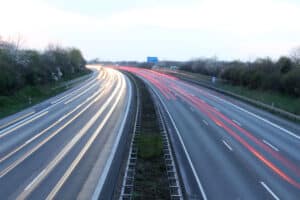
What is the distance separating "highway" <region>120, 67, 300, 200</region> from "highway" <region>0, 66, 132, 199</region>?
159 inches

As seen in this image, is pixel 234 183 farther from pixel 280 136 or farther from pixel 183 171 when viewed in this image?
pixel 280 136

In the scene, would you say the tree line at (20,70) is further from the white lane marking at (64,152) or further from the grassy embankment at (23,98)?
the white lane marking at (64,152)

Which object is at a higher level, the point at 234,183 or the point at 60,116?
the point at 234,183

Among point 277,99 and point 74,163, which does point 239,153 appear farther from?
point 277,99

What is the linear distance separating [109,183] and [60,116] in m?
18.7

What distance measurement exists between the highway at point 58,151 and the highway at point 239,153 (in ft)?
13.2

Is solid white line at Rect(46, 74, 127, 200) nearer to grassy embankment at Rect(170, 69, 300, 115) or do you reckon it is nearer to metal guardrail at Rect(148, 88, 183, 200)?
metal guardrail at Rect(148, 88, 183, 200)

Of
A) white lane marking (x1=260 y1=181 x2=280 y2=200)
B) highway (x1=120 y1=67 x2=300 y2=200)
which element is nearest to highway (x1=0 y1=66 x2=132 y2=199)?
highway (x1=120 y1=67 x2=300 y2=200)

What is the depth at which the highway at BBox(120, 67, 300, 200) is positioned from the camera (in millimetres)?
14555

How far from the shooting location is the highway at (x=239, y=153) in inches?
573

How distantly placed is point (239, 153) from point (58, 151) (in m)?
9.25

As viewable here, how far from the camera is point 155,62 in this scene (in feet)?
506

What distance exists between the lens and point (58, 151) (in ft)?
66.3

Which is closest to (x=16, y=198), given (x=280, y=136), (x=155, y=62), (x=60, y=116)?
(x=280, y=136)
